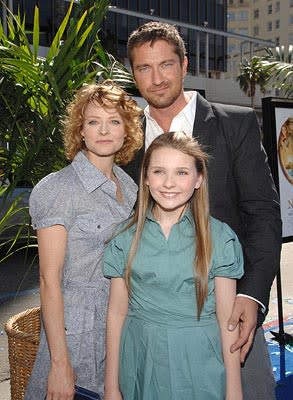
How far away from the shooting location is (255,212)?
2.54 meters

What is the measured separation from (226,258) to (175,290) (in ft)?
0.76

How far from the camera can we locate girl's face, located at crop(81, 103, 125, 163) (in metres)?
2.51

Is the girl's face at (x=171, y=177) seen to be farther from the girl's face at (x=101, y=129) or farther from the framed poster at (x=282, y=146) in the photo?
the framed poster at (x=282, y=146)

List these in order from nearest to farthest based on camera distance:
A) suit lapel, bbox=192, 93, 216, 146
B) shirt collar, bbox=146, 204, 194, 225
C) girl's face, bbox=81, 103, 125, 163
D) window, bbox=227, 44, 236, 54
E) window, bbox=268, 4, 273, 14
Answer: shirt collar, bbox=146, 204, 194, 225 → girl's face, bbox=81, 103, 125, 163 → suit lapel, bbox=192, 93, 216, 146 → window, bbox=268, 4, 273, 14 → window, bbox=227, 44, 236, 54

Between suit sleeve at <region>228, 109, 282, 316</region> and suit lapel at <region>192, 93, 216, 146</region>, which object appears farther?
suit lapel at <region>192, 93, 216, 146</region>

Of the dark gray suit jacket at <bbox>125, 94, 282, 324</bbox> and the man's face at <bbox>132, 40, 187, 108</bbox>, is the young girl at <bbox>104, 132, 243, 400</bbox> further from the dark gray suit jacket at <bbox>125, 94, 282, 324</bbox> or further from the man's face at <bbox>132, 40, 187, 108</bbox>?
the man's face at <bbox>132, 40, 187, 108</bbox>

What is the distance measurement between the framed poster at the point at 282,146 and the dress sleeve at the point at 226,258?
108 inches

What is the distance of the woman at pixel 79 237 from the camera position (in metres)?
2.34

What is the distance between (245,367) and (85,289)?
782 millimetres

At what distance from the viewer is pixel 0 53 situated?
3.18 meters

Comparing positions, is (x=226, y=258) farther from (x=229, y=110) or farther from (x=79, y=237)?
(x=229, y=110)

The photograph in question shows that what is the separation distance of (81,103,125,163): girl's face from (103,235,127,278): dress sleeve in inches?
16.3

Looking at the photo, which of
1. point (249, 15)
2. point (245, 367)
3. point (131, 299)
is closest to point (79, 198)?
point (131, 299)

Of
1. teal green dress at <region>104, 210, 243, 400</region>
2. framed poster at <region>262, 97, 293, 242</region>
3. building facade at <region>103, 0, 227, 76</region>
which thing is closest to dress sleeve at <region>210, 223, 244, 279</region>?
teal green dress at <region>104, 210, 243, 400</region>
